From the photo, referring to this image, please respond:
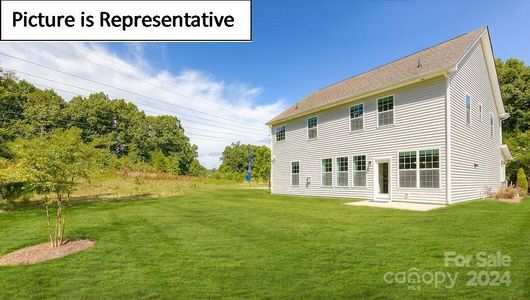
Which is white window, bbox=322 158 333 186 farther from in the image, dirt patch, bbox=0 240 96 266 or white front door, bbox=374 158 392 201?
dirt patch, bbox=0 240 96 266

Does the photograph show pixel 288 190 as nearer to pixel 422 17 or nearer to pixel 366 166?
pixel 366 166

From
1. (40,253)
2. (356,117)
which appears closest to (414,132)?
(356,117)

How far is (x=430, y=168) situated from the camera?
1227 centimetres

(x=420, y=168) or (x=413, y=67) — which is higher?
(x=413, y=67)

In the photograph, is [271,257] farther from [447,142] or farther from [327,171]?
[327,171]

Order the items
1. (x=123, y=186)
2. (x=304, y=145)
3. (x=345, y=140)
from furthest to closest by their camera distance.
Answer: (x=123, y=186) → (x=304, y=145) → (x=345, y=140)

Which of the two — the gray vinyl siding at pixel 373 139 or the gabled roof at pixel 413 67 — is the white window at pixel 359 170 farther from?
the gabled roof at pixel 413 67

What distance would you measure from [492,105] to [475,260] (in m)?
17.3

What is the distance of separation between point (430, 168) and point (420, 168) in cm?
41

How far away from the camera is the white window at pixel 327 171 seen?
17.1 metres

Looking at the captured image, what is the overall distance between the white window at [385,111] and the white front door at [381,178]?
1.81 m

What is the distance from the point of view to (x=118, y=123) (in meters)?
55.3

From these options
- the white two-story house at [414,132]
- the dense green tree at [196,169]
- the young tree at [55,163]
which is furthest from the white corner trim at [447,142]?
the dense green tree at [196,169]

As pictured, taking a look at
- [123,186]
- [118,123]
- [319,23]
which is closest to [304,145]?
[319,23]
